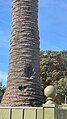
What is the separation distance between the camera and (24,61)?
10.2 meters

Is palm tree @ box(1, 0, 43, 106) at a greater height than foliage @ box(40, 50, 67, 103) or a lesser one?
lesser

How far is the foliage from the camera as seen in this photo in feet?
106

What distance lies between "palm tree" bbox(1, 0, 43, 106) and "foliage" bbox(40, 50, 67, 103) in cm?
2049

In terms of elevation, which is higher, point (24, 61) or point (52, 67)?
point (52, 67)

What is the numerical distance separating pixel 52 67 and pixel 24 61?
78.1ft

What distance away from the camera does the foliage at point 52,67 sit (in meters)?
32.3

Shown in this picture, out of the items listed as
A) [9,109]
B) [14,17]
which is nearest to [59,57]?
[14,17]

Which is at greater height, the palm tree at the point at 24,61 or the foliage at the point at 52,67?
the foliage at the point at 52,67

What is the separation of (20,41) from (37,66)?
1077 millimetres

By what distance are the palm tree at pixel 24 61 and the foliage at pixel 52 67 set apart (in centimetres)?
2049

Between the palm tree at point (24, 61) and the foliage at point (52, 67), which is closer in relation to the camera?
the palm tree at point (24, 61)

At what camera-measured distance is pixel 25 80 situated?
10.1m

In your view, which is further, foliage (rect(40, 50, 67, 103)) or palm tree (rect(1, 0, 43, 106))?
foliage (rect(40, 50, 67, 103))

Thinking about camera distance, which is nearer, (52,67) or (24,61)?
(24,61)
